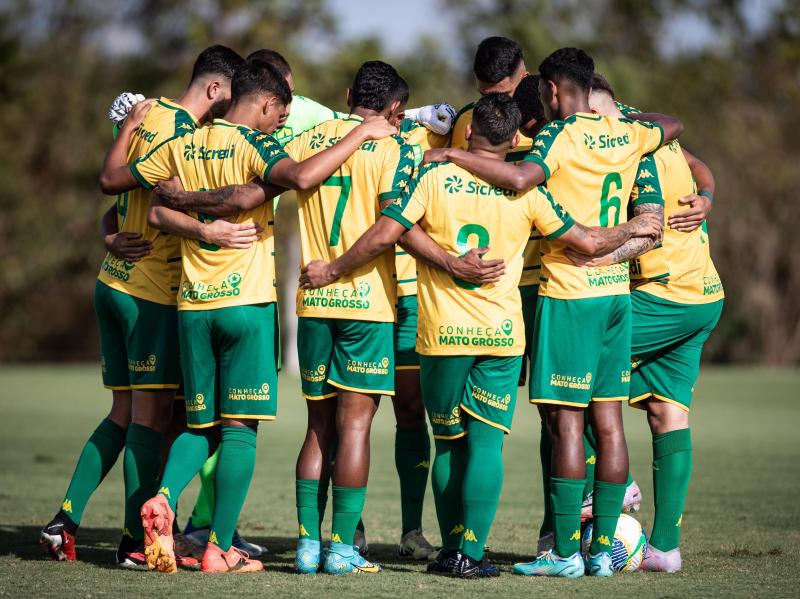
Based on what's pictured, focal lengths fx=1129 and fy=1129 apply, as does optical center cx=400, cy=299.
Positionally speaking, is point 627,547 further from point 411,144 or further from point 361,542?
point 411,144

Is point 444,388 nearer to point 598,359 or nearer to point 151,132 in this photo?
point 598,359

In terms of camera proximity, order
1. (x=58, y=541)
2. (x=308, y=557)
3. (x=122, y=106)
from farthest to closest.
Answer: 1. (x=122, y=106)
2. (x=58, y=541)
3. (x=308, y=557)

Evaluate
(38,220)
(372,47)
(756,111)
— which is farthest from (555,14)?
(38,220)

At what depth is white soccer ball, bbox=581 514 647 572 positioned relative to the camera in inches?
251

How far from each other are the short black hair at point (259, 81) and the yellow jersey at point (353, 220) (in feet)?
1.31

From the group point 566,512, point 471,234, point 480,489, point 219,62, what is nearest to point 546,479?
point 566,512

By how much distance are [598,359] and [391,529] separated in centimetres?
247

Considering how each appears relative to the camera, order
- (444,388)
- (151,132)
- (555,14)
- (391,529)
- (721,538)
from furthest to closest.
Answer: (555,14) < (391,529) < (721,538) < (151,132) < (444,388)

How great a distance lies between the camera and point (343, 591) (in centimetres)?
544

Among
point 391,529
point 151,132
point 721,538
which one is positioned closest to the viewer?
Answer: point 151,132

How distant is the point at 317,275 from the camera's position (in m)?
6.09

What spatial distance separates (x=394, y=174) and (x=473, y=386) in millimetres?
1221

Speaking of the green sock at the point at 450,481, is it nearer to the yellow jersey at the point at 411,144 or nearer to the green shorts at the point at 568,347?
the green shorts at the point at 568,347

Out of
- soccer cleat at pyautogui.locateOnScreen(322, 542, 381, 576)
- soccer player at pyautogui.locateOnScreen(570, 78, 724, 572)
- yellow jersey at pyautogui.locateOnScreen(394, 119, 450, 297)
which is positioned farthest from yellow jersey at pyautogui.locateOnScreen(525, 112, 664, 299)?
soccer cleat at pyautogui.locateOnScreen(322, 542, 381, 576)
